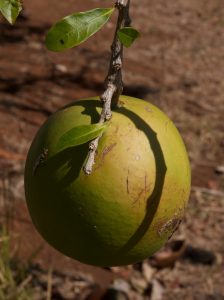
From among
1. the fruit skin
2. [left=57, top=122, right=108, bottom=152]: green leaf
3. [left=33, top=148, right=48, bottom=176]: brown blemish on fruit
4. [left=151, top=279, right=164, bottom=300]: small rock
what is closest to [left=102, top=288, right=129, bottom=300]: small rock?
[left=151, top=279, right=164, bottom=300]: small rock

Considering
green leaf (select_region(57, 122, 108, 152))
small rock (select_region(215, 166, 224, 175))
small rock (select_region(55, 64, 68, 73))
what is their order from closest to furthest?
1. green leaf (select_region(57, 122, 108, 152))
2. small rock (select_region(215, 166, 224, 175))
3. small rock (select_region(55, 64, 68, 73))

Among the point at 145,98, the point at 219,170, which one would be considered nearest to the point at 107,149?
the point at 219,170

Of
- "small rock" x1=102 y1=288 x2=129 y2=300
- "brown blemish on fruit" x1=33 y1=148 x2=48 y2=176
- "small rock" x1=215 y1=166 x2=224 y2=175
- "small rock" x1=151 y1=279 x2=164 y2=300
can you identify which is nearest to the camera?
"brown blemish on fruit" x1=33 y1=148 x2=48 y2=176

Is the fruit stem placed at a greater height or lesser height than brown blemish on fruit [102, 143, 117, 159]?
greater

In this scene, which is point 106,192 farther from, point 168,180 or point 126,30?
point 126,30

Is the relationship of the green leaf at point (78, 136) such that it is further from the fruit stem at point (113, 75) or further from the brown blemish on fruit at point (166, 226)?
the brown blemish on fruit at point (166, 226)

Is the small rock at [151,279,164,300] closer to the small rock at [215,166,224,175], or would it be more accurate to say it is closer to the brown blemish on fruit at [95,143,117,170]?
the small rock at [215,166,224,175]
